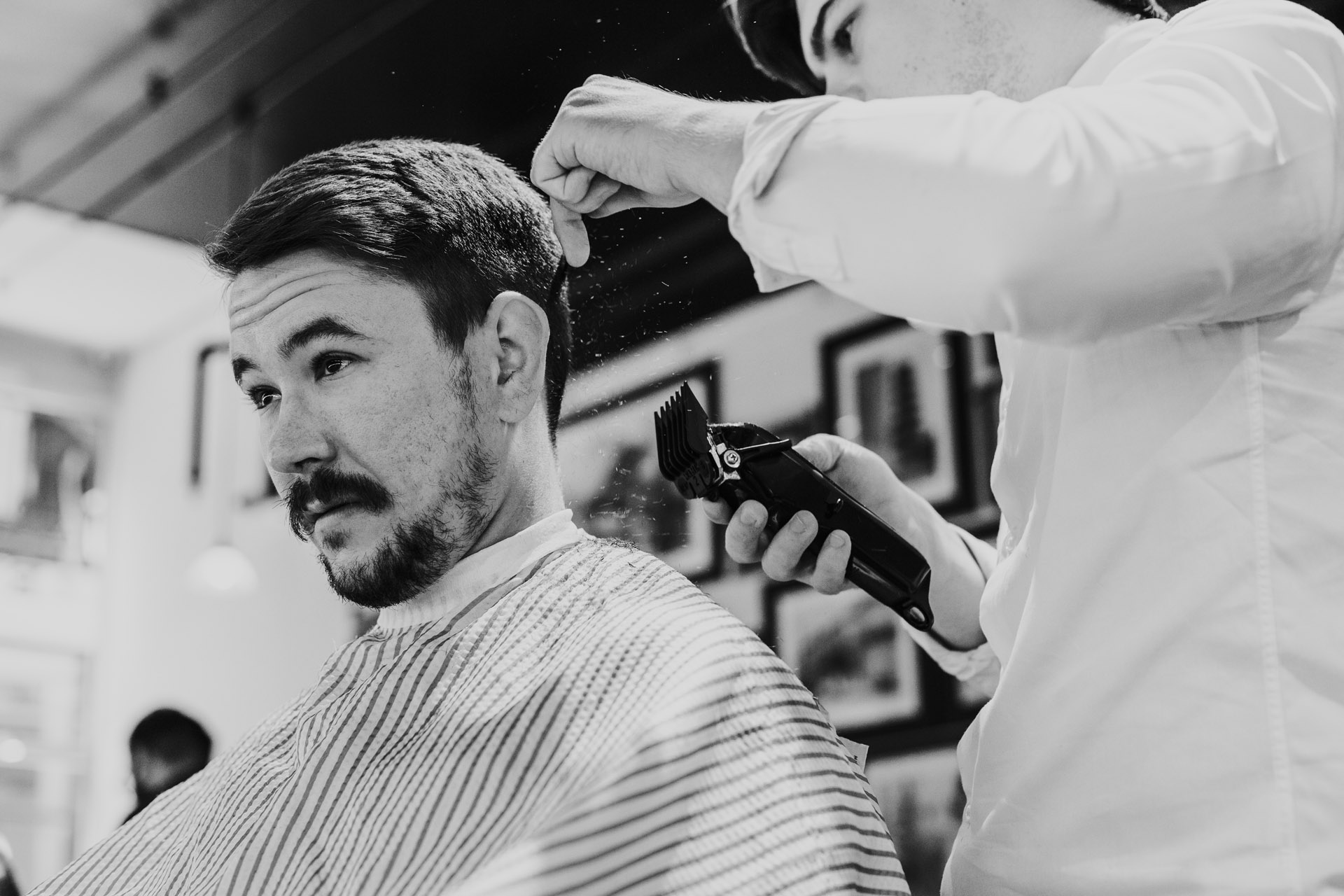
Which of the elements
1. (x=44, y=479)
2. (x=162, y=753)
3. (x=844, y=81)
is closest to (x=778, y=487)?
(x=844, y=81)

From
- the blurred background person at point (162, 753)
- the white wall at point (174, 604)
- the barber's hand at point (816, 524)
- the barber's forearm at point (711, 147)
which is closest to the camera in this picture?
the barber's forearm at point (711, 147)

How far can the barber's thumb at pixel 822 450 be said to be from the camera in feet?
4.95

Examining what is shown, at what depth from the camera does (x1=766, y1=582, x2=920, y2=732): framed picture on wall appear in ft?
9.87

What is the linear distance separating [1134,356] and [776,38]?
73 cm

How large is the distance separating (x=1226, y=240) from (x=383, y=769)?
2.65 ft

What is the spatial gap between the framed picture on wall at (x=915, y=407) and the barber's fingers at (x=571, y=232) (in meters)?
1.80

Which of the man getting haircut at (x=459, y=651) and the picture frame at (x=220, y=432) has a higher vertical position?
the man getting haircut at (x=459, y=651)

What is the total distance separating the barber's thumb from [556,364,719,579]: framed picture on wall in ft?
0.53

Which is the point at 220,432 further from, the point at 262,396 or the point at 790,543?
the point at 790,543

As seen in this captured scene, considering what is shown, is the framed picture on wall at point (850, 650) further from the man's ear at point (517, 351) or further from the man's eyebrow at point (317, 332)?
the man's eyebrow at point (317, 332)

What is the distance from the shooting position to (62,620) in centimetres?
724

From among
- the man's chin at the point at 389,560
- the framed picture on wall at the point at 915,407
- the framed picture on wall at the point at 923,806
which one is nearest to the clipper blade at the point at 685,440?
the man's chin at the point at 389,560

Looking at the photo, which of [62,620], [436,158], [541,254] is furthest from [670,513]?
[62,620]

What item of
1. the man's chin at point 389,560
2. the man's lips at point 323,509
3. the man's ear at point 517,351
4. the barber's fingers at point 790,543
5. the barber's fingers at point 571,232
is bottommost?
the barber's fingers at point 790,543
